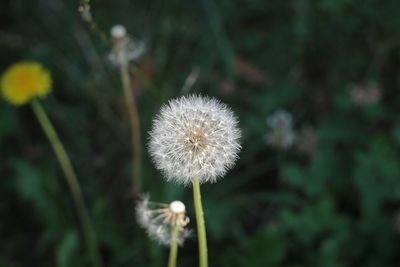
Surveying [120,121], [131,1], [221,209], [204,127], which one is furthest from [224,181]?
[204,127]

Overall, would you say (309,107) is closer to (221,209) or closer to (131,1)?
(221,209)

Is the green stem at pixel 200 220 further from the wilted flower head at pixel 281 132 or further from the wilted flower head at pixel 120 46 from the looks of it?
the wilted flower head at pixel 281 132

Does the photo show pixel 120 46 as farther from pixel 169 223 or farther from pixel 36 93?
pixel 169 223

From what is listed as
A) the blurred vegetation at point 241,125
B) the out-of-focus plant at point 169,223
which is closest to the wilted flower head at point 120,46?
the blurred vegetation at point 241,125

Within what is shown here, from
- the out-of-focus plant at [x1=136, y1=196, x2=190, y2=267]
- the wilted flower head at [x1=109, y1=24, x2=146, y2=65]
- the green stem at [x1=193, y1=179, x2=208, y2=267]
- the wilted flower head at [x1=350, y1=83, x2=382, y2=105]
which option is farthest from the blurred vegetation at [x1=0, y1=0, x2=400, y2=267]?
the green stem at [x1=193, y1=179, x2=208, y2=267]

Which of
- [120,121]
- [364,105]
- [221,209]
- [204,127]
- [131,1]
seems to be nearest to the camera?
[204,127]

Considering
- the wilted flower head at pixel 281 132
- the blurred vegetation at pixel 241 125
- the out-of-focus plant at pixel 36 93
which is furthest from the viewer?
the wilted flower head at pixel 281 132

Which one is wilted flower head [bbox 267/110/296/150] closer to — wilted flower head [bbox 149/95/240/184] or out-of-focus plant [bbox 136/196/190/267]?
out-of-focus plant [bbox 136/196/190/267]
